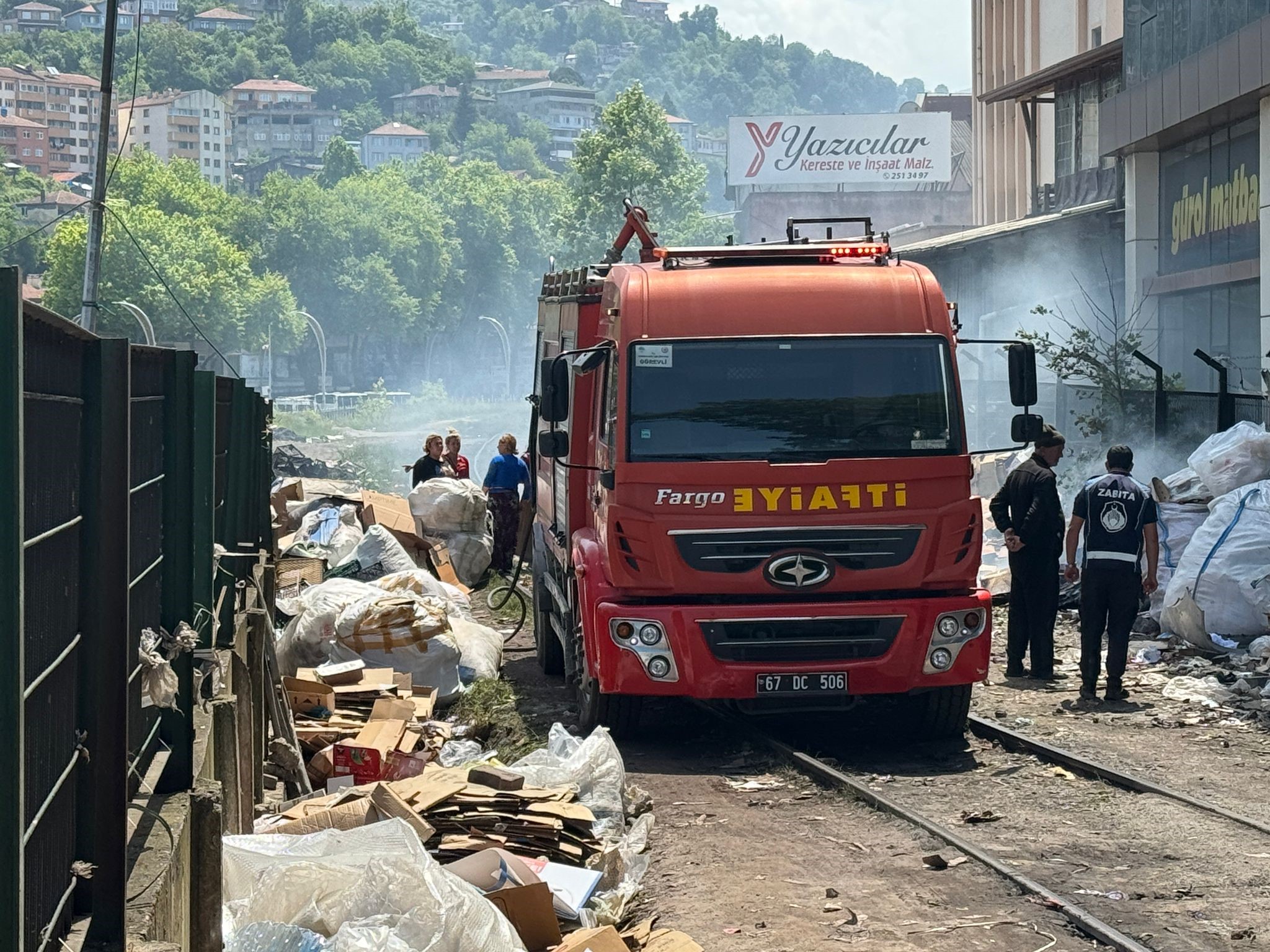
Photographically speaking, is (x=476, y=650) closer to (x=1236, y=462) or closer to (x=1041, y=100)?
(x=1236, y=462)

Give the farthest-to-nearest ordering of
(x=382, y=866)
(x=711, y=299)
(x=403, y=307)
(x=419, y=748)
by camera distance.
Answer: (x=403, y=307)
(x=711, y=299)
(x=419, y=748)
(x=382, y=866)

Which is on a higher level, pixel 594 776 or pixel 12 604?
pixel 12 604

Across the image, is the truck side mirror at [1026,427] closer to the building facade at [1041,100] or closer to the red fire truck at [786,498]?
the red fire truck at [786,498]

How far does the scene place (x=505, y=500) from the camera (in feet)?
65.7

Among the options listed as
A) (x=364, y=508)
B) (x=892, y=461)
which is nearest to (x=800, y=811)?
(x=892, y=461)

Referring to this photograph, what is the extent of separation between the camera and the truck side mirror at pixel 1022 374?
9.82m

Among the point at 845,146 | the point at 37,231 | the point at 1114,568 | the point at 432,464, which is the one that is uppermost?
the point at 845,146

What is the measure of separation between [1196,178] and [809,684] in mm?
15774

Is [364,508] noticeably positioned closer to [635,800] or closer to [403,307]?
[635,800]

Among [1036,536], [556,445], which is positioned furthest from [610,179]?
[556,445]

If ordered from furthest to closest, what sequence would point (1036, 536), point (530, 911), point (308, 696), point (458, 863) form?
point (1036, 536) < point (308, 696) < point (458, 863) < point (530, 911)

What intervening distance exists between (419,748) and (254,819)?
237 cm

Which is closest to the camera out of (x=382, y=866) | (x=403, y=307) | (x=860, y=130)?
(x=382, y=866)

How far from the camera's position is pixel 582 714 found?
1056 cm
